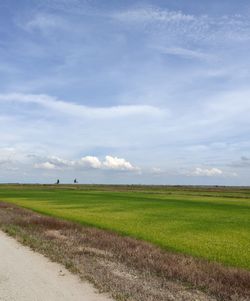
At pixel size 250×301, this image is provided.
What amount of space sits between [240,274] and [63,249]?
24.2ft

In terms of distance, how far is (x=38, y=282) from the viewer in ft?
38.1

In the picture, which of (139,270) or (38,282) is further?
(139,270)

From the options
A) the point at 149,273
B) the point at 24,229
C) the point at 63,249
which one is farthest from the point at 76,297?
the point at 24,229

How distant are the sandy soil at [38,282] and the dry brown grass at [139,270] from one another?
18.2 inches

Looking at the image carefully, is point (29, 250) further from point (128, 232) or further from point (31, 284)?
point (128, 232)

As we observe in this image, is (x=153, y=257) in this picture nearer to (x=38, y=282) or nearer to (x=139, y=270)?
(x=139, y=270)

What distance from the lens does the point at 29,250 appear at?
17531 mm

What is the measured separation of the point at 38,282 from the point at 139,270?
11.6 ft

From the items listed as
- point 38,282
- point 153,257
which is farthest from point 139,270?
point 38,282

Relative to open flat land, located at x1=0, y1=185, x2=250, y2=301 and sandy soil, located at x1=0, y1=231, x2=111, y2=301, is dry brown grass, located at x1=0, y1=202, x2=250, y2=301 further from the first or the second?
sandy soil, located at x1=0, y1=231, x2=111, y2=301

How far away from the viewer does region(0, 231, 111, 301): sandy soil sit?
33.4 ft

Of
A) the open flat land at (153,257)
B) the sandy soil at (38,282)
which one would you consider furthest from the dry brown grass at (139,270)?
the sandy soil at (38,282)

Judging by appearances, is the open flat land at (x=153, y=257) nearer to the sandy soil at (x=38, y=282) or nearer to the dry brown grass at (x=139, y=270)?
the dry brown grass at (x=139, y=270)

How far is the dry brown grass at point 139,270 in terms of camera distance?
11.0 metres
